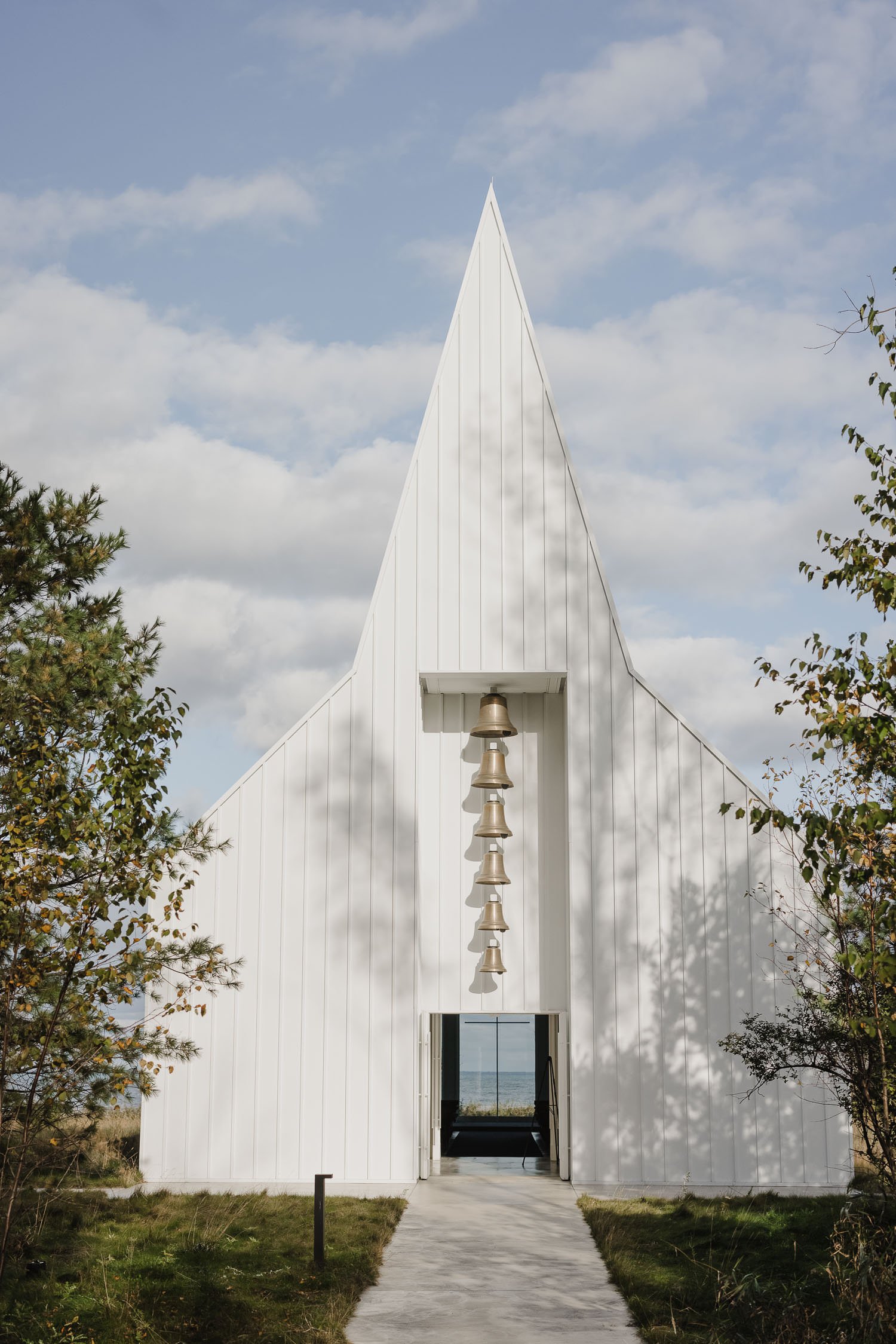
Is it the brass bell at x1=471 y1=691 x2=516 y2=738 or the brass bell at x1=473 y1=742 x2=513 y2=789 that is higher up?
the brass bell at x1=471 y1=691 x2=516 y2=738

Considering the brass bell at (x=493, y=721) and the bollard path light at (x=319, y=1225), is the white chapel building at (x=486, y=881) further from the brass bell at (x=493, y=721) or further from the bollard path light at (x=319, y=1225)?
the bollard path light at (x=319, y=1225)

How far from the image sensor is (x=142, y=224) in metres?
14.8

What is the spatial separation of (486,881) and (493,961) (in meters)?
0.86

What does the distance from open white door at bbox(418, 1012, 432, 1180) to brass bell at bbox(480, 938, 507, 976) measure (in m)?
0.91

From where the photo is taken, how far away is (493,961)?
13.5 metres

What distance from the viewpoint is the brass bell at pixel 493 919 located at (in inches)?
531

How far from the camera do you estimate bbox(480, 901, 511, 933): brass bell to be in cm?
1350

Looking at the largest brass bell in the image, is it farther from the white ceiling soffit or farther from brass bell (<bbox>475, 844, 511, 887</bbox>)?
the white ceiling soffit

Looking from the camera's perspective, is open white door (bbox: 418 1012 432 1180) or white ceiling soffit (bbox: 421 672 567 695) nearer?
open white door (bbox: 418 1012 432 1180)

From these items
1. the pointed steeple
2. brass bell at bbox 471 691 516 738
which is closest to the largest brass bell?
brass bell at bbox 471 691 516 738

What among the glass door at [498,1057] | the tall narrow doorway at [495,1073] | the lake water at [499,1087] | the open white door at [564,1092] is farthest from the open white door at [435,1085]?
the lake water at [499,1087]

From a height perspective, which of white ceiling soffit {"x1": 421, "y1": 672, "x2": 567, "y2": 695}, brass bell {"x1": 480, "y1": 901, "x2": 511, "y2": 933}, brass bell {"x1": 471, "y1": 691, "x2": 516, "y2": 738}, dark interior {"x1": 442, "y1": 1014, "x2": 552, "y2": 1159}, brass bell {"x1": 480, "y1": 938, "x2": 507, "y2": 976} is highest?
white ceiling soffit {"x1": 421, "y1": 672, "x2": 567, "y2": 695}

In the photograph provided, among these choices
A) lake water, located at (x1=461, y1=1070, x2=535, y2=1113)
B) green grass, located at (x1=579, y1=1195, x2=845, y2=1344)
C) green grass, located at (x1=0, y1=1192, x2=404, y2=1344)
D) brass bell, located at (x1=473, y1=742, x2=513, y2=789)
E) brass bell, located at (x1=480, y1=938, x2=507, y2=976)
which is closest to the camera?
green grass, located at (x1=579, y1=1195, x2=845, y2=1344)

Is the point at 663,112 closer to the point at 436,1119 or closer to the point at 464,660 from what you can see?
the point at 464,660
